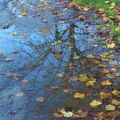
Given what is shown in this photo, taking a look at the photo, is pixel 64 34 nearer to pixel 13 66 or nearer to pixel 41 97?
pixel 13 66

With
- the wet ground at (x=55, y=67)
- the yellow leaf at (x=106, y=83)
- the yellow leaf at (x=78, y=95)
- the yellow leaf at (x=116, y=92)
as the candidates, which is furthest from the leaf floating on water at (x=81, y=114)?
the yellow leaf at (x=106, y=83)

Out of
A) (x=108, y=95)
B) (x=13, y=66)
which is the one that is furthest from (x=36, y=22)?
(x=108, y=95)

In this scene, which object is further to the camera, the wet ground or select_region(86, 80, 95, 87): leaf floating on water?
select_region(86, 80, 95, 87): leaf floating on water

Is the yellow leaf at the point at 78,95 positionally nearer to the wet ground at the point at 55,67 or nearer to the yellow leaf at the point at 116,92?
the wet ground at the point at 55,67

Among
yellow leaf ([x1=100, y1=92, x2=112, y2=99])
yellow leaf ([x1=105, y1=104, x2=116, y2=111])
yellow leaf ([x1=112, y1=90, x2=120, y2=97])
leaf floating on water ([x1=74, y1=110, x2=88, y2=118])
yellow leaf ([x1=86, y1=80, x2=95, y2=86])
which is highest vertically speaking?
yellow leaf ([x1=86, y1=80, x2=95, y2=86])

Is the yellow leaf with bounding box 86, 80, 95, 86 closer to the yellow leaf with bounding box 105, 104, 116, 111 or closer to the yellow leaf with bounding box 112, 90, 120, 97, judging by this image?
the yellow leaf with bounding box 112, 90, 120, 97

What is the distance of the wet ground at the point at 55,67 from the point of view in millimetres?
4480

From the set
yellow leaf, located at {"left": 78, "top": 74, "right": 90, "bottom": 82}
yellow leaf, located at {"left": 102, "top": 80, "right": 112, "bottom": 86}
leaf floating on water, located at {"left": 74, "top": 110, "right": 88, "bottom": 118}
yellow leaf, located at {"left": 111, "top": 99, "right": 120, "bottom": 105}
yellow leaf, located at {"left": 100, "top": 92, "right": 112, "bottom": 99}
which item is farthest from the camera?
yellow leaf, located at {"left": 78, "top": 74, "right": 90, "bottom": 82}

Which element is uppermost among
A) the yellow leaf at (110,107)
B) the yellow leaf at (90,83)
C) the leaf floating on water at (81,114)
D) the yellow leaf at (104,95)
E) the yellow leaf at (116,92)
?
the yellow leaf at (90,83)

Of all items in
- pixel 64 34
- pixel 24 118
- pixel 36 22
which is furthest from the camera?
pixel 36 22

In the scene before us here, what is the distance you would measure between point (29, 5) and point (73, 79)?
12.9 ft

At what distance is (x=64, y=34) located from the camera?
6.56m

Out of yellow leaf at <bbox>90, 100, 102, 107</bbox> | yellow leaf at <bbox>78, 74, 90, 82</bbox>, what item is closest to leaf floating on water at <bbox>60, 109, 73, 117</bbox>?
yellow leaf at <bbox>90, 100, 102, 107</bbox>

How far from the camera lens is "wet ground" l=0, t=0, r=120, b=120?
4.48 metres
